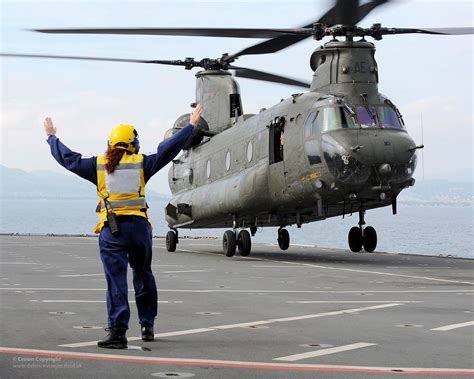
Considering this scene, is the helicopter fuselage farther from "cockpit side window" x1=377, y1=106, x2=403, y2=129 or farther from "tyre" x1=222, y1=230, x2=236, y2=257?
"tyre" x1=222, y1=230, x2=236, y2=257

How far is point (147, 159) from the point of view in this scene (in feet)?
30.8

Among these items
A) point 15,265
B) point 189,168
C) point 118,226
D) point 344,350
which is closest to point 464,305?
point 344,350

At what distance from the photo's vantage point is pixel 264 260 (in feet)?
85.6

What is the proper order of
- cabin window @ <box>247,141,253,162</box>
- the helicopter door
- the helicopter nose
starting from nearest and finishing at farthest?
the helicopter nose < the helicopter door < cabin window @ <box>247,141,253,162</box>

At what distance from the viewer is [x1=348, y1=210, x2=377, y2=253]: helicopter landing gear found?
25.4 m

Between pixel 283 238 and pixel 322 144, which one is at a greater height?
pixel 322 144

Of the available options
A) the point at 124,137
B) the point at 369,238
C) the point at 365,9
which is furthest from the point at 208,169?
the point at 124,137

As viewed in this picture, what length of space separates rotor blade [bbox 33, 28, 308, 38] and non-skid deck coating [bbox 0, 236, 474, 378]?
715 centimetres

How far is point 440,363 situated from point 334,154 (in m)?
15.2

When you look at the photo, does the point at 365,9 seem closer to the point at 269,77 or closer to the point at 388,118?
the point at 388,118

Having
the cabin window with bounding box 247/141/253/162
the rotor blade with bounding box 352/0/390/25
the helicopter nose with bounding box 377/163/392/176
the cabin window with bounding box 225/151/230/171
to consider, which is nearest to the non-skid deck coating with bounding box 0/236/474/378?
the helicopter nose with bounding box 377/163/392/176

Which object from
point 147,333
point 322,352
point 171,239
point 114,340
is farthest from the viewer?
point 171,239

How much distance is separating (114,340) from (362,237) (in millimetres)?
17866

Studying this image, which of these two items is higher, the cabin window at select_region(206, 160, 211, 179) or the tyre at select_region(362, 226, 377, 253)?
the cabin window at select_region(206, 160, 211, 179)
